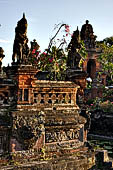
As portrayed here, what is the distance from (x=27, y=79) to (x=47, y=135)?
1.76m

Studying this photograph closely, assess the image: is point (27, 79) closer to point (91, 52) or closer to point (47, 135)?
point (47, 135)

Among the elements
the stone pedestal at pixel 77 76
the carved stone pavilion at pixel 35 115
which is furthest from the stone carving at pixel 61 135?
the stone pedestal at pixel 77 76

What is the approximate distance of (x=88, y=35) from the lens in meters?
32.6

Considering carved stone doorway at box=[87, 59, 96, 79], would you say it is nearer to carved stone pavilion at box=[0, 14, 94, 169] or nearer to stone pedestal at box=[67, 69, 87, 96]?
stone pedestal at box=[67, 69, 87, 96]

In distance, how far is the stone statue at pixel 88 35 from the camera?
3241 cm

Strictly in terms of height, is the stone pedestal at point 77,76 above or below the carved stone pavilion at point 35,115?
above

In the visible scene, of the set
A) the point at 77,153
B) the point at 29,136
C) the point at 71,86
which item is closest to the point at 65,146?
the point at 77,153

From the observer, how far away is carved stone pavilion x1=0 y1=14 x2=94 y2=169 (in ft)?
19.7

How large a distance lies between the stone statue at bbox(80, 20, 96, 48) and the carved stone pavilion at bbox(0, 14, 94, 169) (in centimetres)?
2614

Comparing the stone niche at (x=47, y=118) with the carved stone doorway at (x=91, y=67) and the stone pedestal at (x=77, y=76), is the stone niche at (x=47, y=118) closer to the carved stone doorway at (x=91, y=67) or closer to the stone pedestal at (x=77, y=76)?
the stone pedestal at (x=77, y=76)

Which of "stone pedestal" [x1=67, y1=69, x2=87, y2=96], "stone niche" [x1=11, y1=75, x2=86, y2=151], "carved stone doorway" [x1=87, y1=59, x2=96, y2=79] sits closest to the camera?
"stone niche" [x1=11, y1=75, x2=86, y2=151]

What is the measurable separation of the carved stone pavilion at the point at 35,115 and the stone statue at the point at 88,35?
26.1m

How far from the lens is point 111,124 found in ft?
47.1

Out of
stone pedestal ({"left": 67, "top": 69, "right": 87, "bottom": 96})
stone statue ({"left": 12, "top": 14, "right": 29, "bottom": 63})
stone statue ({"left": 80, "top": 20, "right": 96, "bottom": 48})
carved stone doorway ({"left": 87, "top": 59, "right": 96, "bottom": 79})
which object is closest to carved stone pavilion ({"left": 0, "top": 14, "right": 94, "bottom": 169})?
stone statue ({"left": 12, "top": 14, "right": 29, "bottom": 63})
